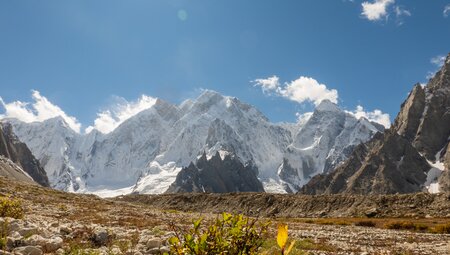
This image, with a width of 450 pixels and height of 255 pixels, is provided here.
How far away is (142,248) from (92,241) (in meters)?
2.55

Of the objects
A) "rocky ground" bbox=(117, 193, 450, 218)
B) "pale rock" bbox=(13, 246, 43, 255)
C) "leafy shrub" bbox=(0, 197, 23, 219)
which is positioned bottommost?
"pale rock" bbox=(13, 246, 43, 255)

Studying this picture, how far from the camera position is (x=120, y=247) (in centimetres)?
1553

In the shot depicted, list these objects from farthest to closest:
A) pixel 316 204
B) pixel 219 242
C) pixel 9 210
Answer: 1. pixel 316 204
2. pixel 9 210
3. pixel 219 242

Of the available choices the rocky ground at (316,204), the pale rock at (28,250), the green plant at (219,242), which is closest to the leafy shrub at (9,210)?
the pale rock at (28,250)

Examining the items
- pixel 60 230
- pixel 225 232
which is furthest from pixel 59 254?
pixel 225 232

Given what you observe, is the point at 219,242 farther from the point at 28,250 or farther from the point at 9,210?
the point at 9,210

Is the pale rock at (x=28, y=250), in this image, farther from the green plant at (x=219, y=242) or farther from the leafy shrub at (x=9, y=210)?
the leafy shrub at (x=9, y=210)

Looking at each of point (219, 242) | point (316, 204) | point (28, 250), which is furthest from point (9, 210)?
point (316, 204)

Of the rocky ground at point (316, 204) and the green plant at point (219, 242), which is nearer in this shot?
the green plant at point (219, 242)

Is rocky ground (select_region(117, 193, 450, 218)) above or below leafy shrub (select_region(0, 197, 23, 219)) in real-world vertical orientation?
above

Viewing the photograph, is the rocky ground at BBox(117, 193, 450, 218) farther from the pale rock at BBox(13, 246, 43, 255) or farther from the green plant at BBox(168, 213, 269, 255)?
the green plant at BBox(168, 213, 269, 255)

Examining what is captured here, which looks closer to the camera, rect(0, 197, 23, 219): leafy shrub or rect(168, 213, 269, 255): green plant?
rect(168, 213, 269, 255): green plant

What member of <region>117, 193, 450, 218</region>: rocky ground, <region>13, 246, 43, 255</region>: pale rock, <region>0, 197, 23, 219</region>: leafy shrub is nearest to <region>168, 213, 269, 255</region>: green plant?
<region>13, 246, 43, 255</region>: pale rock

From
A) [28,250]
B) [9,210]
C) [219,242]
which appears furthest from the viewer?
[9,210]
